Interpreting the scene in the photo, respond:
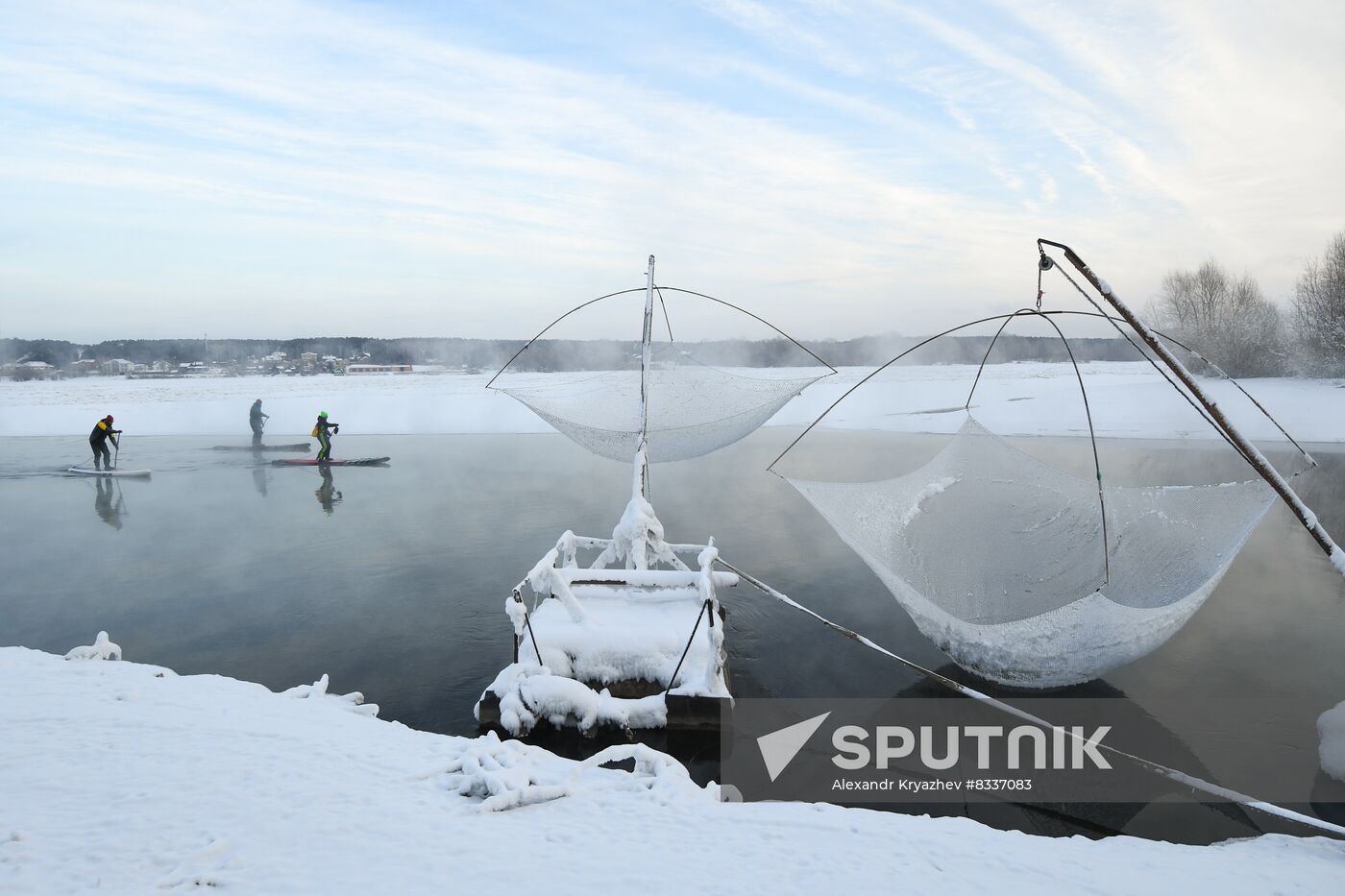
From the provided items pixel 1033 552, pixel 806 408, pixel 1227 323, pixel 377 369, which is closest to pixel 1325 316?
pixel 1227 323

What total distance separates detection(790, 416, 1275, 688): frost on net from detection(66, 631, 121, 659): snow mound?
21.3ft

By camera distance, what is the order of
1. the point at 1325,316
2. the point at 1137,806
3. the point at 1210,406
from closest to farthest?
the point at 1210,406 < the point at 1137,806 < the point at 1325,316

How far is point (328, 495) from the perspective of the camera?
→ 51.7ft

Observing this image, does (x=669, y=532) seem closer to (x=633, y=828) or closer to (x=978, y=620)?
(x=978, y=620)

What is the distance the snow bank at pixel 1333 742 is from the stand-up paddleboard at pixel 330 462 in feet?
63.0

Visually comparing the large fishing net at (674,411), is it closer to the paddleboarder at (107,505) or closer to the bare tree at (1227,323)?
the paddleboarder at (107,505)

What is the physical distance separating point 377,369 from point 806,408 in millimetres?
48565

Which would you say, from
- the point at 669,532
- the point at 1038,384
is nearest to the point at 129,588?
the point at 669,532

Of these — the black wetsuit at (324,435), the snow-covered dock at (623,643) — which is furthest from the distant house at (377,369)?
the snow-covered dock at (623,643)

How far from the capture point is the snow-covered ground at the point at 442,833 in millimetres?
3100

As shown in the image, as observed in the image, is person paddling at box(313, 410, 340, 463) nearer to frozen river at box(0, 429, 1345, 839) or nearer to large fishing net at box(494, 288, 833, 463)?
frozen river at box(0, 429, 1345, 839)

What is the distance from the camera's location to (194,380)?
5444 centimetres

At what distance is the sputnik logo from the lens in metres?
5.25

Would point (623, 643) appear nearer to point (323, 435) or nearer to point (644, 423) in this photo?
point (644, 423)
